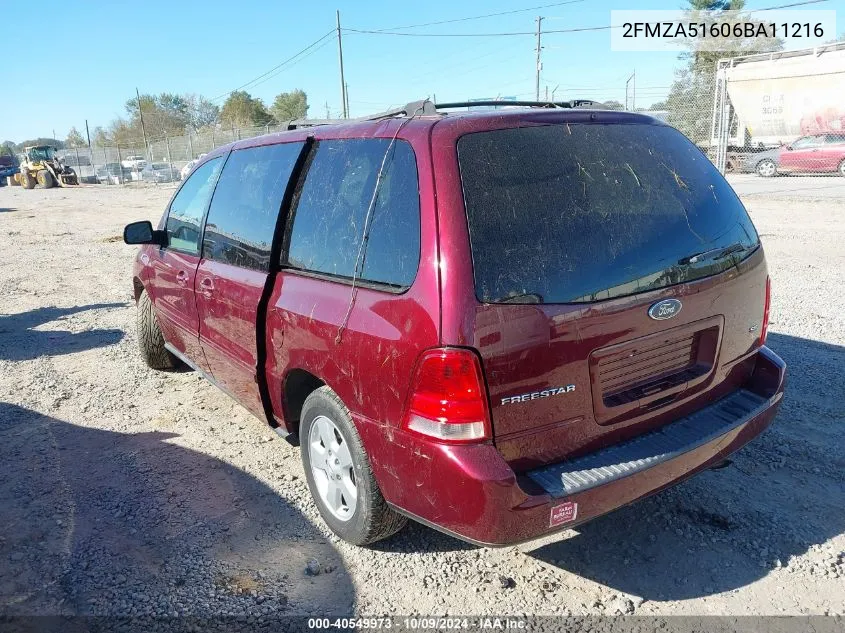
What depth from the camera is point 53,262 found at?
451 inches

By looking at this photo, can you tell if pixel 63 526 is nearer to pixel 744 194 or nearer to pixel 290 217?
pixel 290 217

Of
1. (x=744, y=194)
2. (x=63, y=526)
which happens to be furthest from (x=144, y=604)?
(x=744, y=194)

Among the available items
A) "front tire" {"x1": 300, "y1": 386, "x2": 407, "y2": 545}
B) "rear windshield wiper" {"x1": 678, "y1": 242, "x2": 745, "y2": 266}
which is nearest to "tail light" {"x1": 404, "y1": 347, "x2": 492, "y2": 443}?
"front tire" {"x1": 300, "y1": 386, "x2": 407, "y2": 545}

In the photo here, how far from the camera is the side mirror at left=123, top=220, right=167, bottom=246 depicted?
4406mm

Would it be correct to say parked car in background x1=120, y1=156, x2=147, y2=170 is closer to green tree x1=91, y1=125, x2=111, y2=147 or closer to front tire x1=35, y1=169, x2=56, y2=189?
front tire x1=35, y1=169, x2=56, y2=189

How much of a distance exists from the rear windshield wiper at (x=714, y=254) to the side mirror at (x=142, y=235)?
3.47 meters

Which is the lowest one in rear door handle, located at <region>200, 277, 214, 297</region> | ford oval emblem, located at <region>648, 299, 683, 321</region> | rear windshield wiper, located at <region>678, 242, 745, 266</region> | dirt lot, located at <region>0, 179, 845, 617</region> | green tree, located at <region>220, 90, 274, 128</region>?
dirt lot, located at <region>0, 179, 845, 617</region>

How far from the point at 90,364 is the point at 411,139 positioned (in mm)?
4385

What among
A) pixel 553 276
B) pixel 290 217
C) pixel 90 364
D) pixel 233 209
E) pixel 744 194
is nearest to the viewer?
pixel 553 276

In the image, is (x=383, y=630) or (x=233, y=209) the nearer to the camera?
(x=383, y=630)

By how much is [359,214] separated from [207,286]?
1.46 meters

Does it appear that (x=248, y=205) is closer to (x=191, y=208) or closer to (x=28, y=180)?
(x=191, y=208)

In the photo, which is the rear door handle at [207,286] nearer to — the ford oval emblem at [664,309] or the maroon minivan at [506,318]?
the maroon minivan at [506,318]

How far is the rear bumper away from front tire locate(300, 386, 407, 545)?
0.40 feet
